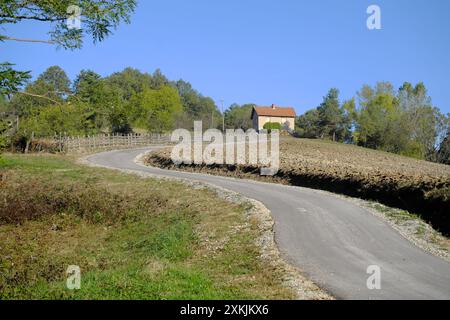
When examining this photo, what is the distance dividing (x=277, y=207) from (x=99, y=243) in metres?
7.79

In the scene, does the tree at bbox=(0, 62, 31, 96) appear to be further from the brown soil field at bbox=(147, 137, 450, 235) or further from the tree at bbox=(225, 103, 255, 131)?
the tree at bbox=(225, 103, 255, 131)

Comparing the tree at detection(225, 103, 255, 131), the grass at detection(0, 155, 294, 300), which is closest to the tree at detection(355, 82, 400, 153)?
the tree at detection(225, 103, 255, 131)

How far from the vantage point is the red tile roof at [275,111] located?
109m

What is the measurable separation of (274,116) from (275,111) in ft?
6.56

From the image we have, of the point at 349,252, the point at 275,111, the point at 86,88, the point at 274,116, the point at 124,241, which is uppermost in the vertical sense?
the point at 275,111

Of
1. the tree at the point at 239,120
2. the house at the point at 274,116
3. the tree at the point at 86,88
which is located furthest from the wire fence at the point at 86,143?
the tree at the point at 239,120

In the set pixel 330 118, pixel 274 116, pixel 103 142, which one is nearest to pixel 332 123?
pixel 330 118

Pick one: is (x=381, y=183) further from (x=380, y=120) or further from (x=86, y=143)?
(x=380, y=120)

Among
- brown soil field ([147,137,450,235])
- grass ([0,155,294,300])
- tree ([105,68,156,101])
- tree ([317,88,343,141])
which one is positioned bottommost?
grass ([0,155,294,300])

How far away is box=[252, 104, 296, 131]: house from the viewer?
108200mm

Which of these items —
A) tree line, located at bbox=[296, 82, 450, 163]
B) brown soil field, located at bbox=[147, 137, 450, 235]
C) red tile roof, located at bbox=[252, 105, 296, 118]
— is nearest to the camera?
brown soil field, located at bbox=[147, 137, 450, 235]

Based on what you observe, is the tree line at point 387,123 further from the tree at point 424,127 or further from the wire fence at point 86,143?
the wire fence at point 86,143

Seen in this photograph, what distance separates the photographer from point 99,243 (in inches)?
643

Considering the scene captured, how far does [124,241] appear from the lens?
16.1 metres
